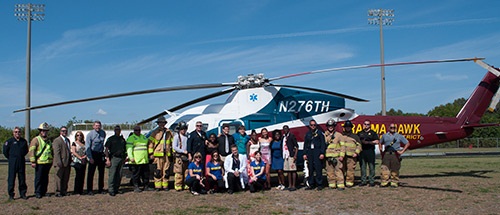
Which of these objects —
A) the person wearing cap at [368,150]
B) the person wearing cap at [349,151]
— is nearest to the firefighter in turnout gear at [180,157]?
the person wearing cap at [349,151]

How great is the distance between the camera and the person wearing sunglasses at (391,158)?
11094mm

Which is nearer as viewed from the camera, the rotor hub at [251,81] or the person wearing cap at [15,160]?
the person wearing cap at [15,160]

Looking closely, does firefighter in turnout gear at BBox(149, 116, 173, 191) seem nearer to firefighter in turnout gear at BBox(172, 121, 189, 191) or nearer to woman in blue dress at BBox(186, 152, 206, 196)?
firefighter in turnout gear at BBox(172, 121, 189, 191)

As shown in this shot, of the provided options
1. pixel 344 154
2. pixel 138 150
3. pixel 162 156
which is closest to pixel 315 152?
pixel 344 154

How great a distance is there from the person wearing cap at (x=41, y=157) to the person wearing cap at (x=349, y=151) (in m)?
7.03

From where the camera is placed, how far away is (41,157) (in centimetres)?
979

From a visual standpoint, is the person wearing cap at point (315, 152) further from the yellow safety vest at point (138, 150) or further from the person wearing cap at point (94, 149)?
the person wearing cap at point (94, 149)

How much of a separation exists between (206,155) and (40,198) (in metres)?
3.89

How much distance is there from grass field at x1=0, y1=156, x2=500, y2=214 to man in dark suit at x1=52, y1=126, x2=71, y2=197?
41 centimetres

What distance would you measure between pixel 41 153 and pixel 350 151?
7433 mm

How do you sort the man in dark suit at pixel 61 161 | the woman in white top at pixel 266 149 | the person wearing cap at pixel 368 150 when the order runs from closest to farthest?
1. the man in dark suit at pixel 61 161
2. the woman in white top at pixel 266 149
3. the person wearing cap at pixel 368 150

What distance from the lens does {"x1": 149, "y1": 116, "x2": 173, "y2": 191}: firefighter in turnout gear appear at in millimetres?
10797

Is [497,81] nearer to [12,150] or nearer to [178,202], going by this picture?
[178,202]

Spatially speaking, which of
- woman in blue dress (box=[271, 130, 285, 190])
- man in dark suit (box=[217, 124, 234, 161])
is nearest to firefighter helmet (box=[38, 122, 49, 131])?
man in dark suit (box=[217, 124, 234, 161])
